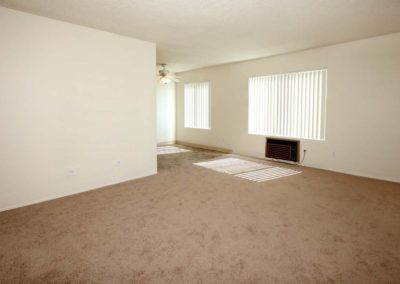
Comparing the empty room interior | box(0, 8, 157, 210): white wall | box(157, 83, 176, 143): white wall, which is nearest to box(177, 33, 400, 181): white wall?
the empty room interior

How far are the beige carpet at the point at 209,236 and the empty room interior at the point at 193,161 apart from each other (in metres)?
0.02

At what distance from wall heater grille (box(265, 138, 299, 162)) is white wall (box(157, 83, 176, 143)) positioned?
399 centimetres

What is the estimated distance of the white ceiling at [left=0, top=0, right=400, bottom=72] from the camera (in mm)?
3080

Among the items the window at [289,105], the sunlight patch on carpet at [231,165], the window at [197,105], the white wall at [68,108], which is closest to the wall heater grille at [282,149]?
the window at [289,105]

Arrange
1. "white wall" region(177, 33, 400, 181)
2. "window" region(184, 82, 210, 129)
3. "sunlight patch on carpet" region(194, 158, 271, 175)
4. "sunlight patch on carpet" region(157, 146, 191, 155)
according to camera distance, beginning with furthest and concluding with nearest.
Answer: "window" region(184, 82, 210, 129) < "sunlight patch on carpet" region(157, 146, 191, 155) < "sunlight patch on carpet" region(194, 158, 271, 175) < "white wall" region(177, 33, 400, 181)

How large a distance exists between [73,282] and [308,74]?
5.52 meters

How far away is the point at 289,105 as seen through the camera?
595 cm

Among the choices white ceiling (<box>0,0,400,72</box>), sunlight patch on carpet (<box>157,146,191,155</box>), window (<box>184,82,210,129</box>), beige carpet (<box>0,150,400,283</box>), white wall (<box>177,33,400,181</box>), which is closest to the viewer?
beige carpet (<box>0,150,400,283</box>)

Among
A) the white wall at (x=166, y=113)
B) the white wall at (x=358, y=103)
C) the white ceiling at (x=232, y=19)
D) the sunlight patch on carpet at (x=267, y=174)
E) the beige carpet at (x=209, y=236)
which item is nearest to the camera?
the beige carpet at (x=209, y=236)

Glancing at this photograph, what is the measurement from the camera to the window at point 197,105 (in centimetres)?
815

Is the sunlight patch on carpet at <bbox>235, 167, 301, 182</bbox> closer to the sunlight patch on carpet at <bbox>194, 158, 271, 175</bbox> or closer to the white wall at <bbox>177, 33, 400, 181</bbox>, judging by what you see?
the sunlight patch on carpet at <bbox>194, 158, 271, 175</bbox>

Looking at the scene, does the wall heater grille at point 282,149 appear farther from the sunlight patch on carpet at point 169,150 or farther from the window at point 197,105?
the sunlight patch on carpet at point 169,150

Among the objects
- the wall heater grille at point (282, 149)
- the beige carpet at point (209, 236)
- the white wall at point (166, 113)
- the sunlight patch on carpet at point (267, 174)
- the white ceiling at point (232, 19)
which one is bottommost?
the beige carpet at point (209, 236)

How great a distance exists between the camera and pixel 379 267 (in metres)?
2.09
